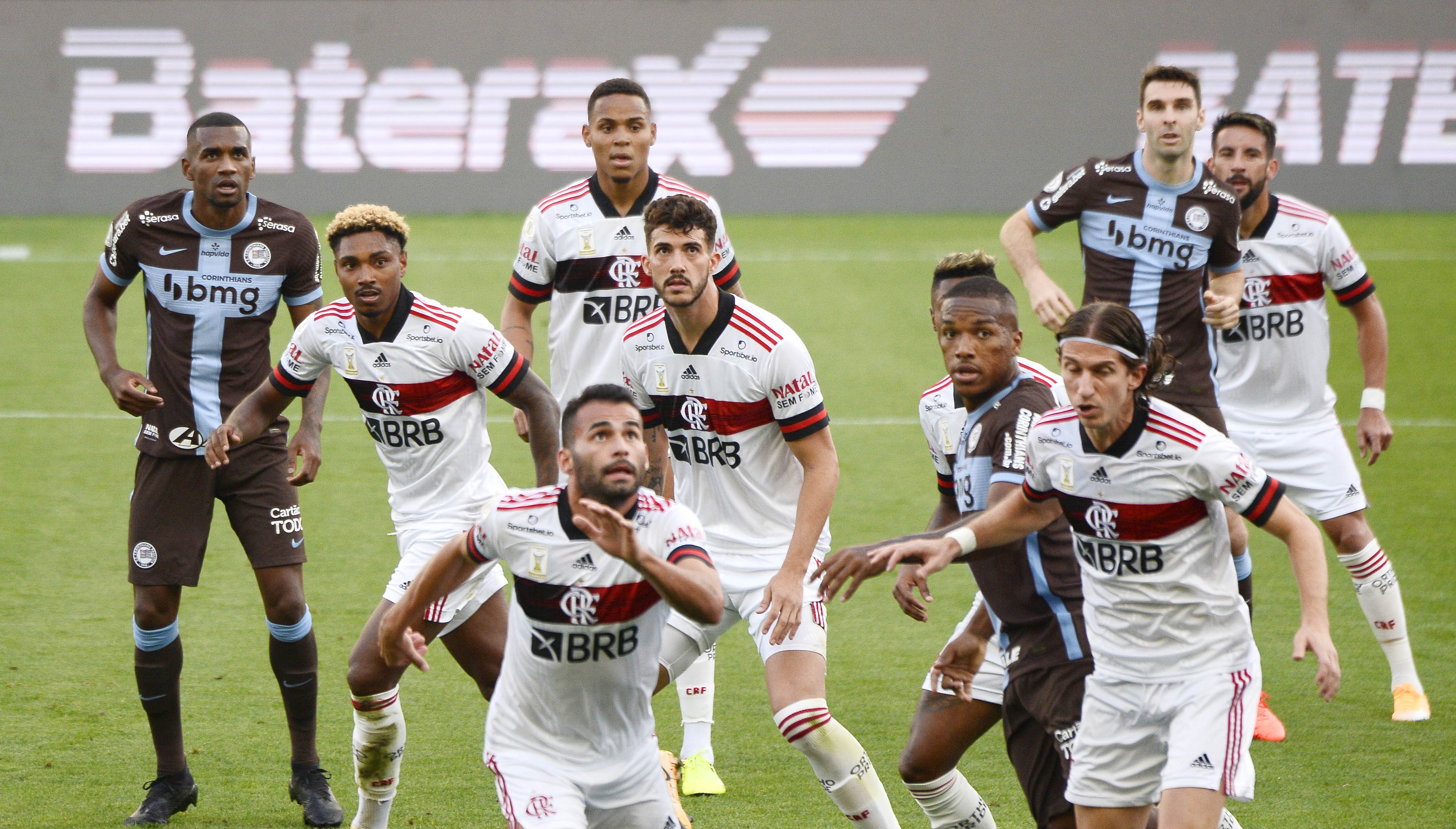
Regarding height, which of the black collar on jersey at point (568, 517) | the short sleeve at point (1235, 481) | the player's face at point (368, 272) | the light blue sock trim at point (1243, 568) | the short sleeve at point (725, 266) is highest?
the player's face at point (368, 272)

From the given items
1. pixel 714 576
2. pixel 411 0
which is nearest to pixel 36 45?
pixel 411 0

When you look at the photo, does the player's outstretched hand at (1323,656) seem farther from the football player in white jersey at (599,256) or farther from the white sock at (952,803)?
the football player in white jersey at (599,256)

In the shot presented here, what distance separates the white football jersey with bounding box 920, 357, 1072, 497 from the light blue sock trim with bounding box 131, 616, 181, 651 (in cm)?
297

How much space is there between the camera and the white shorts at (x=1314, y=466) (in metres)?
7.25

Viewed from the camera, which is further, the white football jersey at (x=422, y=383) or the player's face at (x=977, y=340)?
the white football jersey at (x=422, y=383)

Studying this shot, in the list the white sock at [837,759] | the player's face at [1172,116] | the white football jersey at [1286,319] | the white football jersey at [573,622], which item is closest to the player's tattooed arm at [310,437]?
the white football jersey at [573,622]

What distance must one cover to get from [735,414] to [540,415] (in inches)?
28.8

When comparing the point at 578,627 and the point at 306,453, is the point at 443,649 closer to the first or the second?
the point at 306,453

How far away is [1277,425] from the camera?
25.2 feet

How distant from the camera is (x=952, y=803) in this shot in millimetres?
5066

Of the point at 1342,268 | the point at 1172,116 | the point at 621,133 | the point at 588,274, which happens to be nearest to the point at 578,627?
the point at 588,274

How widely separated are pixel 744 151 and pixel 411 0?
4.83m

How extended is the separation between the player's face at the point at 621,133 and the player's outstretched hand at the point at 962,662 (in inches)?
103

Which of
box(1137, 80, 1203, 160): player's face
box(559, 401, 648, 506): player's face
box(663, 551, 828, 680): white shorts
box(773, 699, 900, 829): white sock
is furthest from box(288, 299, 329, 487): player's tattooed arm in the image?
box(1137, 80, 1203, 160): player's face
